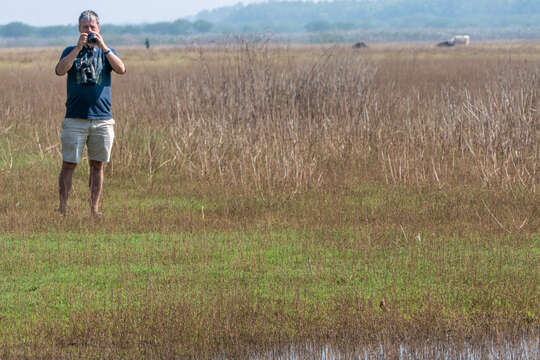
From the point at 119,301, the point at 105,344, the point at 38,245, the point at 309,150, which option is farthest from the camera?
the point at 309,150

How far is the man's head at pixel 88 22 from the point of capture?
6.93m

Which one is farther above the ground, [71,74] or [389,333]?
[71,74]

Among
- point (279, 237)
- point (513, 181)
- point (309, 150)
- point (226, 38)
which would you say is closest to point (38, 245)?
point (279, 237)

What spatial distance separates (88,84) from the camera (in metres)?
6.99

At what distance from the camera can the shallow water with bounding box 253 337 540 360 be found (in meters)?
4.54

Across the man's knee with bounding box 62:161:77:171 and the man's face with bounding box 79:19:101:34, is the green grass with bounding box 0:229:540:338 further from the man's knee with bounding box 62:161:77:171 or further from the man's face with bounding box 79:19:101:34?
the man's face with bounding box 79:19:101:34

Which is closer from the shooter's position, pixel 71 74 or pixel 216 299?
pixel 216 299

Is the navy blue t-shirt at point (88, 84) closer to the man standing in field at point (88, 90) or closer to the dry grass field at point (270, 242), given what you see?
the man standing in field at point (88, 90)

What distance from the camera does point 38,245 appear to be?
6.65 meters

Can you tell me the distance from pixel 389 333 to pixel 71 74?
12.3 ft

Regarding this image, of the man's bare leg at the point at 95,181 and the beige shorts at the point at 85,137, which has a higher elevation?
the beige shorts at the point at 85,137

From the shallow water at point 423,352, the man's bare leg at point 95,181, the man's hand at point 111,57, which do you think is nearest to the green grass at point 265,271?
the shallow water at point 423,352

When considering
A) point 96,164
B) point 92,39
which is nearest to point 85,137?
point 96,164

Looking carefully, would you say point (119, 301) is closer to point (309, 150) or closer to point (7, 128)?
point (309, 150)
